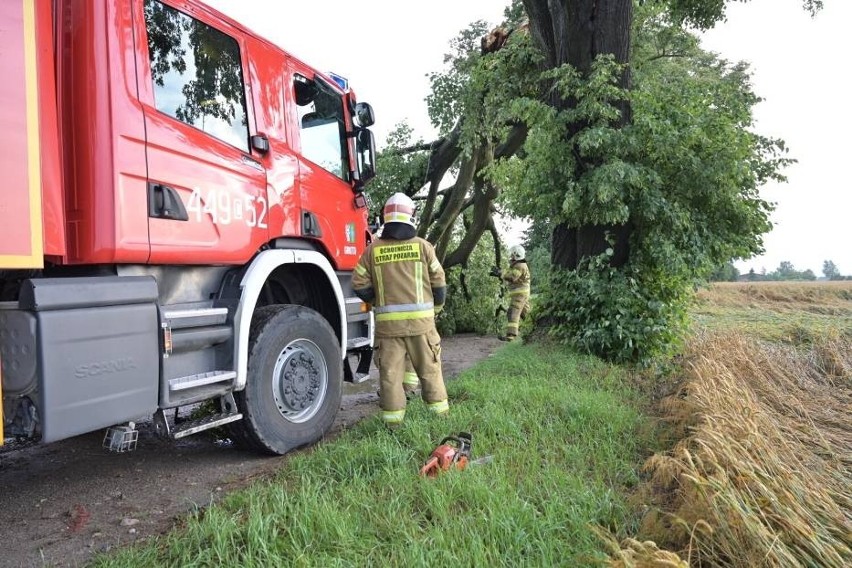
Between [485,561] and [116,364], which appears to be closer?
[485,561]

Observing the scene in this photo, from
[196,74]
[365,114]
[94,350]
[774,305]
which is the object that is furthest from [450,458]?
[774,305]

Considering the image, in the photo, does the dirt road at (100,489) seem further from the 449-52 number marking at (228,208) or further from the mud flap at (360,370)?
the 449-52 number marking at (228,208)

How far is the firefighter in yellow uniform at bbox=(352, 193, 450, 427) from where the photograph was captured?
431cm

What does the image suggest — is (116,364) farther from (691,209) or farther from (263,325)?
(691,209)

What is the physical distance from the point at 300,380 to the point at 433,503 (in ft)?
5.81

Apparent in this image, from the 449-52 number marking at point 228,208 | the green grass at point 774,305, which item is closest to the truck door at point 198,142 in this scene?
the 449-52 number marking at point 228,208

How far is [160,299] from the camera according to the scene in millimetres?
3297

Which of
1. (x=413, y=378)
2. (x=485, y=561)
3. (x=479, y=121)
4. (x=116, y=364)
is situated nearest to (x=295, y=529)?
(x=485, y=561)

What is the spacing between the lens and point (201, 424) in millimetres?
3406

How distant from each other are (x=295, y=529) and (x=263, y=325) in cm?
168

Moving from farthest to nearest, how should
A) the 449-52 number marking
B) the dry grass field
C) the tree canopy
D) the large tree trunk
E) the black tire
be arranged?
the large tree trunk → the tree canopy → the black tire → the 449-52 number marking → the dry grass field

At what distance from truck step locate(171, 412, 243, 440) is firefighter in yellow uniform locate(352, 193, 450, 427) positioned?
44.2 inches

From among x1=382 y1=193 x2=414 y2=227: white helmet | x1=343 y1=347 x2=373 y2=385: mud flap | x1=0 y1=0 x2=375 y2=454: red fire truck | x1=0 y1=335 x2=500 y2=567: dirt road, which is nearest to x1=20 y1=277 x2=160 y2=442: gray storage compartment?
x1=0 y1=0 x2=375 y2=454: red fire truck

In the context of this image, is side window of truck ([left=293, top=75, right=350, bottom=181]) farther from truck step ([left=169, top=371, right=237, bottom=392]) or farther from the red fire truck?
truck step ([left=169, top=371, right=237, bottom=392])
